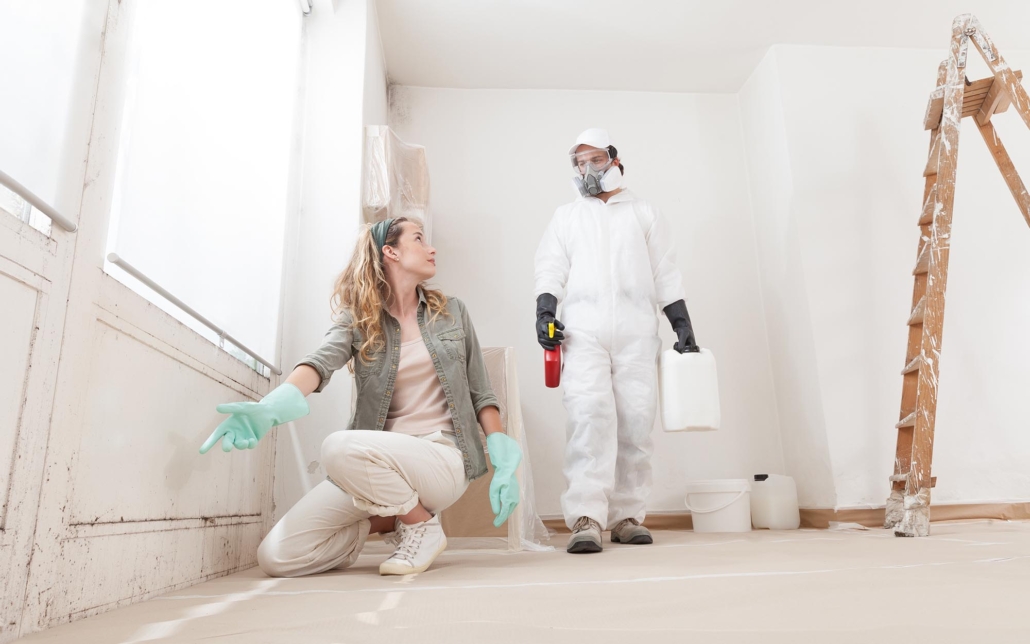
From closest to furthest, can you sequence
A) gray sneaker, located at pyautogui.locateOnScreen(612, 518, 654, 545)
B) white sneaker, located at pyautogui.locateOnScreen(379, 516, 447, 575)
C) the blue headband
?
white sneaker, located at pyautogui.locateOnScreen(379, 516, 447, 575) → the blue headband → gray sneaker, located at pyautogui.locateOnScreen(612, 518, 654, 545)

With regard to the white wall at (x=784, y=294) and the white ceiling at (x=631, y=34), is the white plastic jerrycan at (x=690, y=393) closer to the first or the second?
the white wall at (x=784, y=294)

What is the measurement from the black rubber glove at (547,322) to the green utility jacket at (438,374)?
453 mm

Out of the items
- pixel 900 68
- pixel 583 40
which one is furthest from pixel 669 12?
pixel 900 68

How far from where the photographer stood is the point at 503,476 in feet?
5.65

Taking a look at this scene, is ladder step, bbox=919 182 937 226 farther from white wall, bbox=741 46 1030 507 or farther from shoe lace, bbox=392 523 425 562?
shoe lace, bbox=392 523 425 562

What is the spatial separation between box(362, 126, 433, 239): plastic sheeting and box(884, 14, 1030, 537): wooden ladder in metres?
1.88

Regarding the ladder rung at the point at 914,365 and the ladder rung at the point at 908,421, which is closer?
the ladder rung at the point at 914,365

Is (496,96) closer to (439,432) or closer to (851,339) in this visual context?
(851,339)

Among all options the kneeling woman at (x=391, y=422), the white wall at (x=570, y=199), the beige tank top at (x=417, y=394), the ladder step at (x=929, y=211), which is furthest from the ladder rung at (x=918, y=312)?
the beige tank top at (x=417, y=394)

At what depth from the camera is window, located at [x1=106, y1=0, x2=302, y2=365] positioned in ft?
4.20

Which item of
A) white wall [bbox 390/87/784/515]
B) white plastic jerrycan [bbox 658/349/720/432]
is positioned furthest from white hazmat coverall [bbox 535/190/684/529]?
white wall [bbox 390/87/784/515]

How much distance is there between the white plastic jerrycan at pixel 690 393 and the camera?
2.17 metres

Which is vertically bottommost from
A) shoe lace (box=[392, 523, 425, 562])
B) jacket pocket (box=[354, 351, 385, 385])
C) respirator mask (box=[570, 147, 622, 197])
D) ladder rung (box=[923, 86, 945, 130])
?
shoe lace (box=[392, 523, 425, 562])

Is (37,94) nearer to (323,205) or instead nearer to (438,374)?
(438,374)
